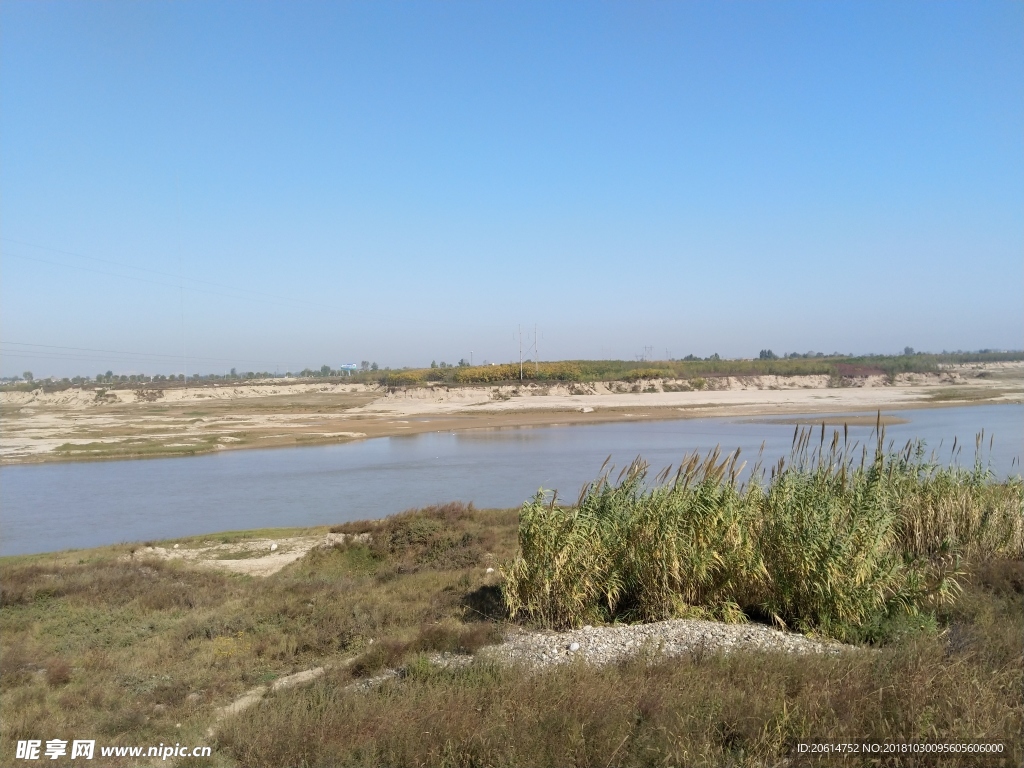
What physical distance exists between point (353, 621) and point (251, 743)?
176 inches

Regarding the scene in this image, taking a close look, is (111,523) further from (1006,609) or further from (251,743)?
(1006,609)

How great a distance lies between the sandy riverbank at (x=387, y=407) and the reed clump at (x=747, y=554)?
121ft

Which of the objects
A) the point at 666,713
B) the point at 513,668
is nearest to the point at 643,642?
the point at 513,668

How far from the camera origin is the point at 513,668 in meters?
6.22

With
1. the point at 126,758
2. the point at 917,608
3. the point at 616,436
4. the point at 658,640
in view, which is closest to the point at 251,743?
the point at 126,758

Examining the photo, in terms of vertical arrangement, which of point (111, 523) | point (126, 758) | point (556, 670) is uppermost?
point (556, 670)

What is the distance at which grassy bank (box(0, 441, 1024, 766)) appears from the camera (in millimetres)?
4844

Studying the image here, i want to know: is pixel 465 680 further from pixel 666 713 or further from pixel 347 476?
pixel 347 476

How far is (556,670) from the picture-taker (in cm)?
612

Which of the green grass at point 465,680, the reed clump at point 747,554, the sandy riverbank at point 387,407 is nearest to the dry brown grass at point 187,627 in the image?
the green grass at point 465,680

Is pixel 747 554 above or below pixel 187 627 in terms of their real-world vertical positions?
above

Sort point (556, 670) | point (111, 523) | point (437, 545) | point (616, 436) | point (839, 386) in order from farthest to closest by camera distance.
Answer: point (839, 386) → point (616, 436) → point (111, 523) → point (437, 545) → point (556, 670)

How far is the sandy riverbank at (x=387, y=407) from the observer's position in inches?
1794

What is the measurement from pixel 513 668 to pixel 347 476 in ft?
85.0
